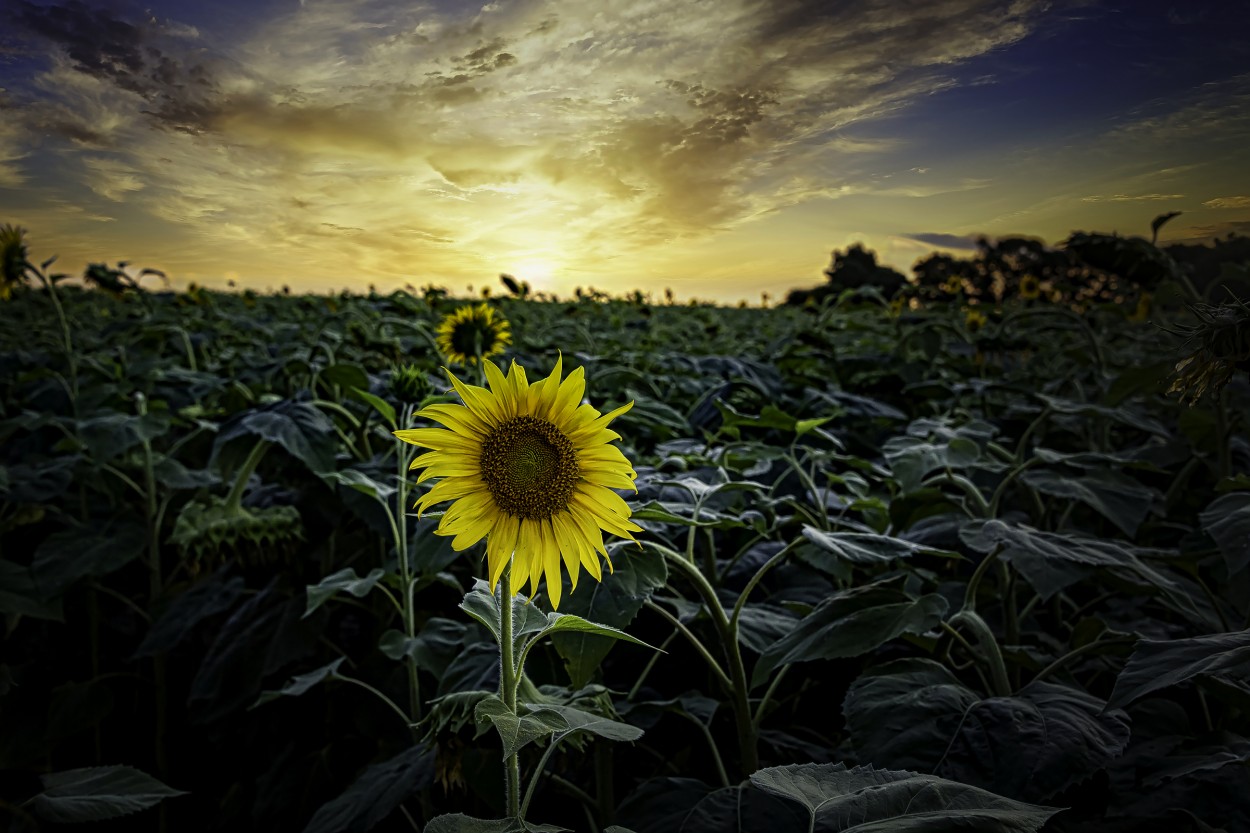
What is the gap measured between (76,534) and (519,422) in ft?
6.04

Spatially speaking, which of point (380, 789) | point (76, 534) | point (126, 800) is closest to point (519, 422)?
point (380, 789)

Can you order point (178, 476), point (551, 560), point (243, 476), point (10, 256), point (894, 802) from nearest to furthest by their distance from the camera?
point (894, 802)
point (551, 560)
point (243, 476)
point (178, 476)
point (10, 256)

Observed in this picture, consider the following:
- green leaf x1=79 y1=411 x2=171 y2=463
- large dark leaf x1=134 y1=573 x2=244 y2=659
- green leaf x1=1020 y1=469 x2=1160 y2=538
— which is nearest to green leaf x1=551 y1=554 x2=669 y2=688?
green leaf x1=1020 y1=469 x2=1160 y2=538

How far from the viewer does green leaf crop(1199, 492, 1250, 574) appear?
1057 millimetres

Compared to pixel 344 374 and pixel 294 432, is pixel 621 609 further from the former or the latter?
pixel 344 374

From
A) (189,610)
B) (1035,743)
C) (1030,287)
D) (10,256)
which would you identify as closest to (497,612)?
(1035,743)

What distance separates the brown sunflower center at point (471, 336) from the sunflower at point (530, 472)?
4.99 ft

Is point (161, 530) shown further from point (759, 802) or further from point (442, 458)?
point (759, 802)

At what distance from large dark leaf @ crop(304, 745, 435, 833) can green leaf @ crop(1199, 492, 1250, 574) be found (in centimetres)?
118

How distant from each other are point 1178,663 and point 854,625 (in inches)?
15.0

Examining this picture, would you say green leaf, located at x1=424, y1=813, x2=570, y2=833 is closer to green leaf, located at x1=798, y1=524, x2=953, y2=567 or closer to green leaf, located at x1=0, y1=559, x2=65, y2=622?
green leaf, located at x1=798, y1=524, x2=953, y2=567

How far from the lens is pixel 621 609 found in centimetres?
98

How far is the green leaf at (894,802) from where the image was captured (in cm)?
58

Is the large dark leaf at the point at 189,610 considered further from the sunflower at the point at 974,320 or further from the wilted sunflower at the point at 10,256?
the sunflower at the point at 974,320
